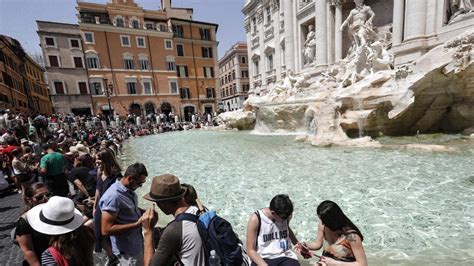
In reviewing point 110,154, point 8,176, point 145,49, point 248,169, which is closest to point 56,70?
point 145,49

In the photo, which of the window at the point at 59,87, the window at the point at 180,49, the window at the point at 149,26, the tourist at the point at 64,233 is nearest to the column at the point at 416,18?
the tourist at the point at 64,233

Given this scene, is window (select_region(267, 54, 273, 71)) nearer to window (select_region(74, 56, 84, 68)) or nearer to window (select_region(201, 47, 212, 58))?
window (select_region(201, 47, 212, 58))

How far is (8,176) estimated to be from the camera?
6230mm

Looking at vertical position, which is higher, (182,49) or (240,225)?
(182,49)

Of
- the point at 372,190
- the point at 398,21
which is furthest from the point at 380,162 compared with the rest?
the point at 398,21

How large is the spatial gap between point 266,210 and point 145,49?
1317 inches

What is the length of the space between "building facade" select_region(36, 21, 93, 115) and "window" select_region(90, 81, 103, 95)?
533mm

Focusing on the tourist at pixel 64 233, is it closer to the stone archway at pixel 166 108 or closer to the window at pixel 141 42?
the stone archway at pixel 166 108

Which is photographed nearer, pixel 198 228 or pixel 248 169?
pixel 198 228

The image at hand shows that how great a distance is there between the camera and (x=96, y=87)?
2869 cm

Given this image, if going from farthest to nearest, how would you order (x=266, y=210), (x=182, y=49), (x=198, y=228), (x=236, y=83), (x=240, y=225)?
1. (x=236, y=83)
2. (x=182, y=49)
3. (x=240, y=225)
4. (x=266, y=210)
5. (x=198, y=228)

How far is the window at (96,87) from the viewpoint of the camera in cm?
2841

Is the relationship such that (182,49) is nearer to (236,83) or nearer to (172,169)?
(236,83)

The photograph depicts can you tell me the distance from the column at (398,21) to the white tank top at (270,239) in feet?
53.7
